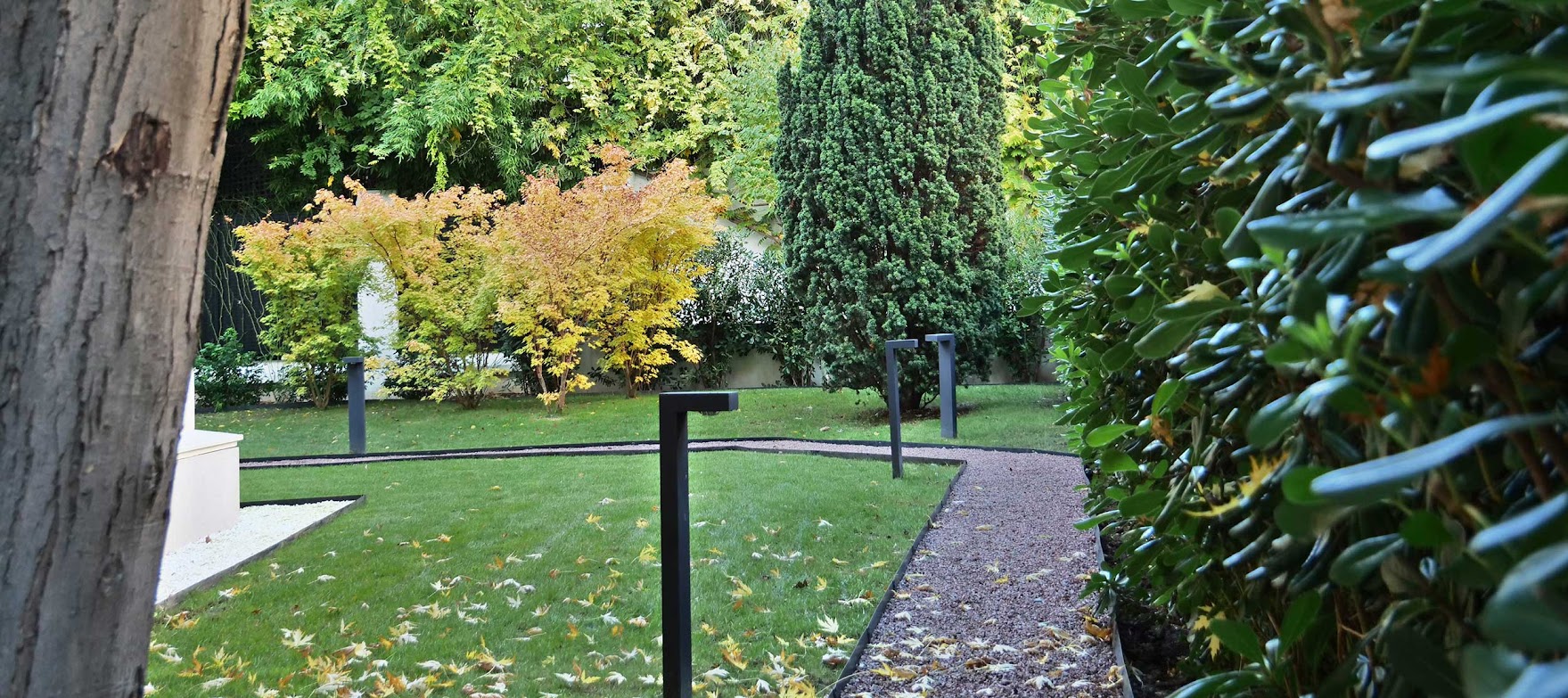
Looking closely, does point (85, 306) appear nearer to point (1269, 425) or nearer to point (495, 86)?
point (1269, 425)

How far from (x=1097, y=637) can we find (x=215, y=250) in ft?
41.6

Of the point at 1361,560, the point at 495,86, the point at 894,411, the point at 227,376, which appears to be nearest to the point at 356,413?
the point at 227,376

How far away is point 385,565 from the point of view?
157 inches

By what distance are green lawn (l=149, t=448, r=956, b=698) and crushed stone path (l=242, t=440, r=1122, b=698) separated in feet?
0.48

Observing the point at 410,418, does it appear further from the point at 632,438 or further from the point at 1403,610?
the point at 1403,610

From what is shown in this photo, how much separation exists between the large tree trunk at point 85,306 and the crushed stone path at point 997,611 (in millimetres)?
1695

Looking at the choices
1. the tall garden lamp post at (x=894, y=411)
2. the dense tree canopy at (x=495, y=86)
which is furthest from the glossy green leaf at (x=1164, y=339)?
the dense tree canopy at (x=495, y=86)

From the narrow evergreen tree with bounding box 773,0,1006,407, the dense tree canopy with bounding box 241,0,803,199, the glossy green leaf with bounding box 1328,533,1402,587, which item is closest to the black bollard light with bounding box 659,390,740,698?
the glossy green leaf with bounding box 1328,533,1402,587

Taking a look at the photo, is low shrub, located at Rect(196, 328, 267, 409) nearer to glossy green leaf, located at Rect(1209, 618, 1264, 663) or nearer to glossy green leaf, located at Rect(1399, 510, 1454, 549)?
glossy green leaf, located at Rect(1209, 618, 1264, 663)

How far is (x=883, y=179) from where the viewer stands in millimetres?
8094

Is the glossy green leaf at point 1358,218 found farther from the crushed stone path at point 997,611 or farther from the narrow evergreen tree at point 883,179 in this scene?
the narrow evergreen tree at point 883,179

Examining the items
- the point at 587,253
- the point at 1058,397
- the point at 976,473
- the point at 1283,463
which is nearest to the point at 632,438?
the point at 587,253

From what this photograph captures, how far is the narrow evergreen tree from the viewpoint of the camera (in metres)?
8.11

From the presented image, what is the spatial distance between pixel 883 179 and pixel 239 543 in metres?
5.48
